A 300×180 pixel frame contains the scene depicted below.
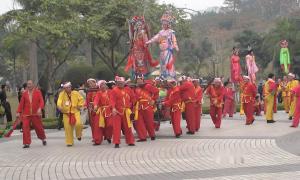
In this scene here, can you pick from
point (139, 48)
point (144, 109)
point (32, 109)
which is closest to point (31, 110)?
point (32, 109)

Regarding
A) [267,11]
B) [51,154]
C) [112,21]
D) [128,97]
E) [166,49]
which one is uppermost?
[267,11]

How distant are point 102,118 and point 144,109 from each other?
111 centimetres

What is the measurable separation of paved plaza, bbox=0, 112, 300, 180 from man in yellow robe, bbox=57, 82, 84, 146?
410 mm

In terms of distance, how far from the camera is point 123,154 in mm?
11453

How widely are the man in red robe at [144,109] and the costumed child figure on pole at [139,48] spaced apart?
2.33m

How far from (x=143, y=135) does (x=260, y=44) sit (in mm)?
44159

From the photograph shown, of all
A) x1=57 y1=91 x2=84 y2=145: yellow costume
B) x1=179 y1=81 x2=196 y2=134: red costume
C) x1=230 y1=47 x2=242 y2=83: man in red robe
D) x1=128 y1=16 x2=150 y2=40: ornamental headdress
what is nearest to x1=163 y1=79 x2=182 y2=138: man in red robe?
x1=179 y1=81 x2=196 y2=134: red costume

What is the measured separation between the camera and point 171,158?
34.7 ft

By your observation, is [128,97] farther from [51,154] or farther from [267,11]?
[267,11]

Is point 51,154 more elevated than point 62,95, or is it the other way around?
point 62,95

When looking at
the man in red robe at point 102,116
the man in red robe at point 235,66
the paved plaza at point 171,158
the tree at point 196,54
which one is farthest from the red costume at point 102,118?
the tree at point 196,54

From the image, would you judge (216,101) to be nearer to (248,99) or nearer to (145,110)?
(248,99)

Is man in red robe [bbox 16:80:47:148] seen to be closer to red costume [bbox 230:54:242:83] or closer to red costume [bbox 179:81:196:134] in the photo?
red costume [bbox 179:81:196:134]

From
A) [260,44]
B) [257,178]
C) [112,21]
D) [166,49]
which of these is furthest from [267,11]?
[257,178]
